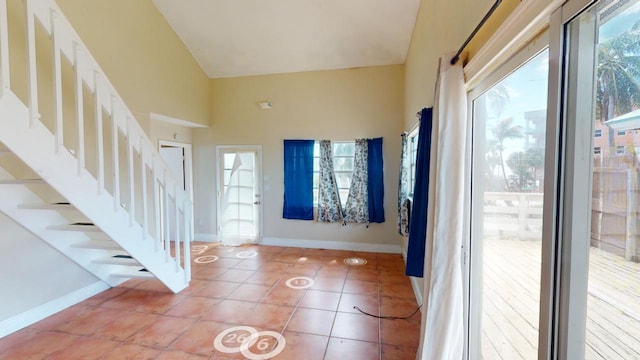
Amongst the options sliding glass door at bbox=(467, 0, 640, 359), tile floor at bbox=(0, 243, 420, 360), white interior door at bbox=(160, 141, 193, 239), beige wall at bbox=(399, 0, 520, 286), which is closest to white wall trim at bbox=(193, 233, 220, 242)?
white interior door at bbox=(160, 141, 193, 239)

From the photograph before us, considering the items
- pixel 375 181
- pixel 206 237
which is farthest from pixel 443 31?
pixel 206 237

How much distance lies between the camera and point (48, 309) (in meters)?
2.80

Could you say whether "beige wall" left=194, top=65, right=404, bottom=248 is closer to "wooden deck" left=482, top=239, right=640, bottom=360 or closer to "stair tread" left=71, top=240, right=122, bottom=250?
"stair tread" left=71, top=240, right=122, bottom=250

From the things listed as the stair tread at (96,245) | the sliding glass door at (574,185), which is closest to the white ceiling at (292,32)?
the sliding glass door at (574,185)

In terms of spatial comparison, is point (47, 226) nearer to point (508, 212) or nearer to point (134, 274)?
point (134, 274)

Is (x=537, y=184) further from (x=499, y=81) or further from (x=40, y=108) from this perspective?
(x=40, y=108)

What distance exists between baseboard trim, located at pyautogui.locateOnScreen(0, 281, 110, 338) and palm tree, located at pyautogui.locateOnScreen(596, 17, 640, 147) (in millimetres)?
4193

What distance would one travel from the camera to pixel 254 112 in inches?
210

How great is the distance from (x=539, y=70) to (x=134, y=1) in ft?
15.4

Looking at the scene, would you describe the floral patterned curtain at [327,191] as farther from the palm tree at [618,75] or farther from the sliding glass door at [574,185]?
the palm tree at [618,75]

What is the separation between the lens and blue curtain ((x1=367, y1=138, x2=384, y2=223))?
15.7ft

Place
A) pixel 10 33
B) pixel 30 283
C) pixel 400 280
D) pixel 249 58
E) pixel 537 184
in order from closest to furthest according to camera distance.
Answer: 1. pixel 537 184
2. pixel 10 33
3. pixel 30 283
4. pixel 400 280
5. pixel 249 58

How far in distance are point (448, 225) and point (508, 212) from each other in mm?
315

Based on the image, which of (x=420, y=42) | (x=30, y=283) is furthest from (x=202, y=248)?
(x=420, y=42)
